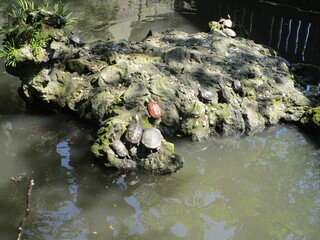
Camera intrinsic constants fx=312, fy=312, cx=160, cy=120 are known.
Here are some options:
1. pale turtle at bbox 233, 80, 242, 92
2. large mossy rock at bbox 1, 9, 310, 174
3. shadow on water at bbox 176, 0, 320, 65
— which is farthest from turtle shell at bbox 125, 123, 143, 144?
shadow on water at bbox 176, 0, 320, 65

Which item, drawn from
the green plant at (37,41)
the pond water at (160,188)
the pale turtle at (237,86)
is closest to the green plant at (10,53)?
the green plant at (37,41)

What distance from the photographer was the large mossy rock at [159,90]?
477cm

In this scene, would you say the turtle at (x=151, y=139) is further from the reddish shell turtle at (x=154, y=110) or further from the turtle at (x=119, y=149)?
the reddish shell turtle at (x=154, y=110)

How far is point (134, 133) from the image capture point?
Result: 14.2 feet

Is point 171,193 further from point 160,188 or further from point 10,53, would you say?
point 10,53

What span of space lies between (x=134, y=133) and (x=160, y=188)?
32.5 inches

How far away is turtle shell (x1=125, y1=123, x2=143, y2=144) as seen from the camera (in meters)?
4.30

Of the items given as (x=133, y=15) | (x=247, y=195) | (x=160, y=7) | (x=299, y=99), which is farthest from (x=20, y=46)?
(x=160, y=7)

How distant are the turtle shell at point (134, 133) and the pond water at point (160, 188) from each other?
50cm

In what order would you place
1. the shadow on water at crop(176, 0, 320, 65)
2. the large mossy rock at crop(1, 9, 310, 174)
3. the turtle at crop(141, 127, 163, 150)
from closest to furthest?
the turtle at crop(141, 127, 163, 150), the large mossy rock at crop(1, 9, 310, 174), the shadow on water at crop(176, 0, 320, 65)

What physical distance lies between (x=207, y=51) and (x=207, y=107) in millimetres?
1788

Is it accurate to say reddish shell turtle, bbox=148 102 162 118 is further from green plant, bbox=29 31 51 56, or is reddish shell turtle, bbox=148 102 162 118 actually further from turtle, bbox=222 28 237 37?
turtle, bbox=222 28 237 37

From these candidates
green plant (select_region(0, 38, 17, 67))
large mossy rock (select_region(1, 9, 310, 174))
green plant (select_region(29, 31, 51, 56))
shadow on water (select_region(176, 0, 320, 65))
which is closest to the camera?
large mossy rock (select_region(1, 9, 310, 174))

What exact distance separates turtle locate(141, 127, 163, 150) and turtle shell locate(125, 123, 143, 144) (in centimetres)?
7
